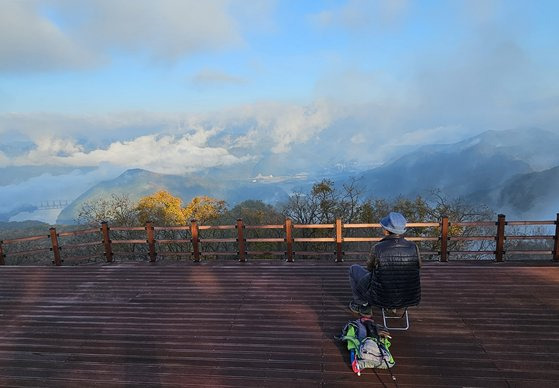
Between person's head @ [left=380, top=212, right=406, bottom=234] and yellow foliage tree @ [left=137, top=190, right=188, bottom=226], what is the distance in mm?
24929

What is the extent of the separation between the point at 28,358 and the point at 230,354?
254 centimetres

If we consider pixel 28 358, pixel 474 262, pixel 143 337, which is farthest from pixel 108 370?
pixel 474 262

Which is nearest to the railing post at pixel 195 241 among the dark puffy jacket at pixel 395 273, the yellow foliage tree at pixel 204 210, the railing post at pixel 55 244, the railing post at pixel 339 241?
the railing post at pixel 339 241

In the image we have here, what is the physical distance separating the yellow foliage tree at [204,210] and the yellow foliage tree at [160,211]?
113cm

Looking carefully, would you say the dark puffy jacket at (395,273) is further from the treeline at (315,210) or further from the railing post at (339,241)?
the treeline at (315,210)

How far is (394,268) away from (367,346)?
0.92 metres

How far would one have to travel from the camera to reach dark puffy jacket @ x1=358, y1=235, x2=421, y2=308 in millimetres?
3982

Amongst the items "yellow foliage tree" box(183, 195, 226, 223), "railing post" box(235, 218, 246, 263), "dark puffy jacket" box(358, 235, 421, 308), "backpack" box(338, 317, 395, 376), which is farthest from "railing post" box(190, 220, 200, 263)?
"yellow foliage tree" box(183, 195, 226, 223)

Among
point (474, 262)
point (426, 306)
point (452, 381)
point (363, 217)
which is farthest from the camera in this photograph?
point (363, 217)

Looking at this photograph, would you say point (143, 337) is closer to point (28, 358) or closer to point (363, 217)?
point (28, 358)

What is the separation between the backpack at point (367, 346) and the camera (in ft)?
12.3

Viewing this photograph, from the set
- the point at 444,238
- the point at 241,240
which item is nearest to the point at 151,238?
the point at 241,240

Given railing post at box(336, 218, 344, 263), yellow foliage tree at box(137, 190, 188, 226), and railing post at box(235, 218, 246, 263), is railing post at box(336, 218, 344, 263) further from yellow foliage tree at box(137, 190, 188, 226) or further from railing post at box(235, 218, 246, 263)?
yellow foliage tree at box(137, 190, 188, 226)

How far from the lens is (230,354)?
4.14 meters
